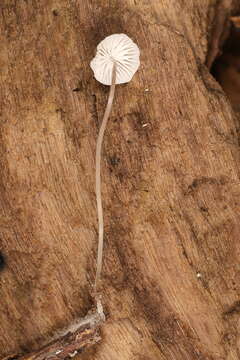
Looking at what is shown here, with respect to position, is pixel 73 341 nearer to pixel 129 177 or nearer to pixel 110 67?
pixel 129 177

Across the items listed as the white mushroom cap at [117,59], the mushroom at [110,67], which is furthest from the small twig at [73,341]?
the white mushroom cap at [117,59]

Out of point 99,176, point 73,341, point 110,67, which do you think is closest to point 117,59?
point 110,67

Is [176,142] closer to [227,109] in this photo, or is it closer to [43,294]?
[227,109]

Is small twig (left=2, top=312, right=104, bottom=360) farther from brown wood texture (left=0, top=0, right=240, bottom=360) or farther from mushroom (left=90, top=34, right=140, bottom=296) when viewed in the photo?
mushroom (left=90, top=34, right=140, bottom=296)

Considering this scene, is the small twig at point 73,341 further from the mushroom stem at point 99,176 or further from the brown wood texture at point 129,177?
the mushroom stem at point 99,176

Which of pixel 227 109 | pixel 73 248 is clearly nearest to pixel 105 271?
pixel 73 248
